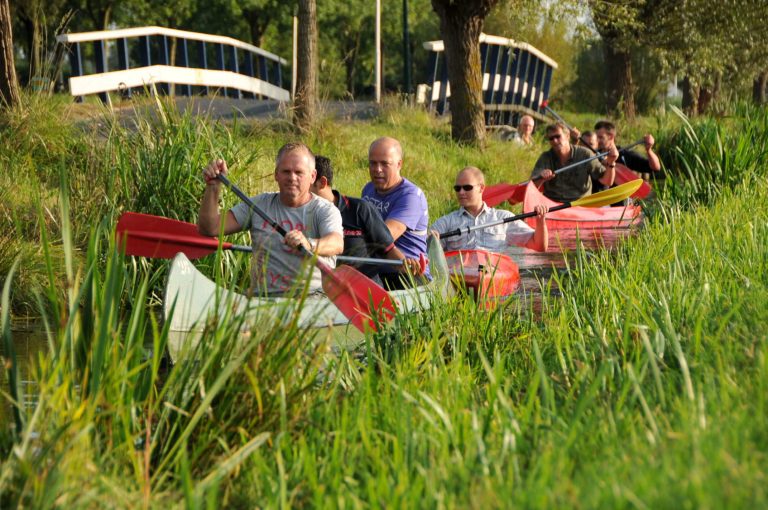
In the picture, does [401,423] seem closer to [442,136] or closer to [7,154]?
[7,154]

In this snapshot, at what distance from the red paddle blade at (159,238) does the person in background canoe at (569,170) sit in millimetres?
5666

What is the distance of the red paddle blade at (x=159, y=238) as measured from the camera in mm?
6266

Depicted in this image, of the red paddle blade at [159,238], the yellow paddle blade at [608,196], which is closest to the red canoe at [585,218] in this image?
the yellow paddle blade at [608,196]

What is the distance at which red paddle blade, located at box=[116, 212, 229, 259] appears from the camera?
6.27m

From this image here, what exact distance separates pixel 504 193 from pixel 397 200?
12.3ft

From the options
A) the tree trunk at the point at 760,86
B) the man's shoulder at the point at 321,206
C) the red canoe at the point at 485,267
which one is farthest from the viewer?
the tree trunk at the point at 760,86

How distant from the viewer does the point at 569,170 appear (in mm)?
11570

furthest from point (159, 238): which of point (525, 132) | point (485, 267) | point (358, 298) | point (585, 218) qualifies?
point (525, 132)

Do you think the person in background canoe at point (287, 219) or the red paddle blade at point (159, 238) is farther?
the red paddle blade at point (159, 238)

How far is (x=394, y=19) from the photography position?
140ft

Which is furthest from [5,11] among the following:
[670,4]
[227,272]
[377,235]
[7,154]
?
[670,4]

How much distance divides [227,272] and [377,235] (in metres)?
1.42

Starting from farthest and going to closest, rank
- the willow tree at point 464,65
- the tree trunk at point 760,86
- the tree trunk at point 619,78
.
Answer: the tree trunk at point 760,86 → the tree trunk at point 619,78 → the willow tree at point 464,65

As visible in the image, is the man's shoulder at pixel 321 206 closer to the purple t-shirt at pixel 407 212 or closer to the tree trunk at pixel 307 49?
the purple t-shirt at pixel 407 212
